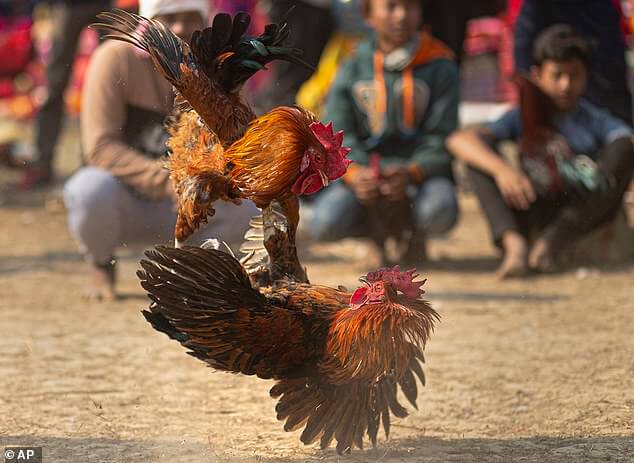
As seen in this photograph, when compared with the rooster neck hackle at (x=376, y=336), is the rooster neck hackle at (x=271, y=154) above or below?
above

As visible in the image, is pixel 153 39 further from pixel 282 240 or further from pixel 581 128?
pixel 581 128

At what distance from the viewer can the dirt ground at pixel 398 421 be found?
12.4 ft

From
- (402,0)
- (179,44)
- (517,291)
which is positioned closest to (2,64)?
(402,0)

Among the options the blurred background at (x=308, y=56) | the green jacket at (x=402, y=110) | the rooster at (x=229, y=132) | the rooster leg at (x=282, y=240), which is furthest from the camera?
the blurred background at (x=308, y=56)

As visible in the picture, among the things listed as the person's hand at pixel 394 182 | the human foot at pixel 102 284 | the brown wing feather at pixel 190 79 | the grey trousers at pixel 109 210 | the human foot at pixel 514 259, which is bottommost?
the human foot at pixel 102 284

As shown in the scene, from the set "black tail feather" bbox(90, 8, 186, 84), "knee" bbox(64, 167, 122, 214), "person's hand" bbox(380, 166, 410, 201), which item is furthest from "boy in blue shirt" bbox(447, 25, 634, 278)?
"black tail feather" bbox(90, 8, 186, 84)

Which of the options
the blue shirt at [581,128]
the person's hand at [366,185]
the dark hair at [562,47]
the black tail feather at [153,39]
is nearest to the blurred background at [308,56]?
the blue shirt at [581,128]

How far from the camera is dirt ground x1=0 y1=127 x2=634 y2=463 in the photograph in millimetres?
3783

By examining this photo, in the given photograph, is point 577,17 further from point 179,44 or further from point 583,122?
point 179,44

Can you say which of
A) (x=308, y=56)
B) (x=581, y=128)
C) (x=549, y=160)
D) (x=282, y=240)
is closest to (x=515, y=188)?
(x=549, y=160)

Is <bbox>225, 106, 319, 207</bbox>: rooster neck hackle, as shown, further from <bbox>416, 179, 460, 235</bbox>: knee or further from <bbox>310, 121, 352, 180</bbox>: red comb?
<bbox>416, 179, 460, 235</bbox>: knee

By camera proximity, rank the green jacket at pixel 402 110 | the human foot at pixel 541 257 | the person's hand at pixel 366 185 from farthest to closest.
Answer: the green jacket at pixel 402 110, the human foot at pixel 541 257, the person's hand at pixel 366 185

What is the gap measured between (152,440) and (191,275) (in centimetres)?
80

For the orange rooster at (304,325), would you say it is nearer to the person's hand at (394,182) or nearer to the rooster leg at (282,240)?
the rooster leg at (282,240)
